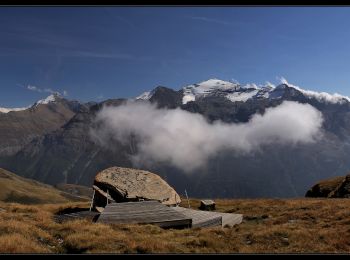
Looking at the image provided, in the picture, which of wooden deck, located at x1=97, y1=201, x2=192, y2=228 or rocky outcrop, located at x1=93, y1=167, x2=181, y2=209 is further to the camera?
rocky outcrop, located at x1=93, y1=167, x2=181, y2=209

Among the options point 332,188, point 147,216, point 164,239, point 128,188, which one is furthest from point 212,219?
point 332,188

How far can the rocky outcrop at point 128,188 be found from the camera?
153ft

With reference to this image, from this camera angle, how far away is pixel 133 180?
49.4m

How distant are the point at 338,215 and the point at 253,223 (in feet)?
22.7

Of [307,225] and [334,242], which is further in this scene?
[307,225]

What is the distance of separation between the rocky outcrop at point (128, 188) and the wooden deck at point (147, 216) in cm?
952

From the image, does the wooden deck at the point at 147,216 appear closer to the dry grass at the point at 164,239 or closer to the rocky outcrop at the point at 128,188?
the dry grass at the point at 164,239

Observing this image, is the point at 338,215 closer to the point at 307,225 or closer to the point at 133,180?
the point at 307,225

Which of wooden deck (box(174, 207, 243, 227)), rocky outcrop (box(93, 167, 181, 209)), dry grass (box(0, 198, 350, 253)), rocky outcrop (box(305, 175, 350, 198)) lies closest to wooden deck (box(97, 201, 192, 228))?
wooden deck (box(174, 207, 243, 227))

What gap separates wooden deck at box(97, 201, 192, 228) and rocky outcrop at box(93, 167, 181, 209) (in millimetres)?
9519

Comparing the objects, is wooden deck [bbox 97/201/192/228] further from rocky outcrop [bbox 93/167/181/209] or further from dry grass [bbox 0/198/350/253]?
rocky outcrop [bbox 93/167/181/209]

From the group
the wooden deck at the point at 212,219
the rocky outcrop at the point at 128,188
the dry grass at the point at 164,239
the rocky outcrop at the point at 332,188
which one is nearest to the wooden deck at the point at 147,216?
the wooden deck at the point at 212,219

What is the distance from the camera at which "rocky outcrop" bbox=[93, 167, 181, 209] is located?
153ft
